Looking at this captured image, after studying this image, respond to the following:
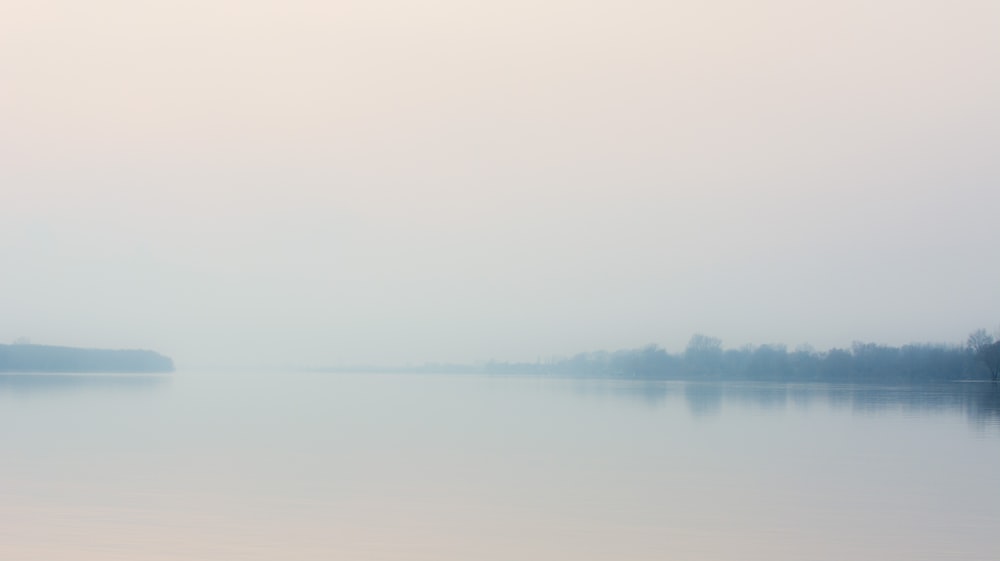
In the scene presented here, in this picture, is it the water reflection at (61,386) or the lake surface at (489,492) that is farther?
the water reflection at (61,386)

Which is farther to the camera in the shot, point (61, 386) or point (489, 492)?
point (61, 386)

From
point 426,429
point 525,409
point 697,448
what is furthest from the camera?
point 525,409

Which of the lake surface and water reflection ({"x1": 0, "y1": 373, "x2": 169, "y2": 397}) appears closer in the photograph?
the lake surface

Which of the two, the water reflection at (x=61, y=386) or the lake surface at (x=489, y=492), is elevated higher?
the lake surface at (x=489, y=492)

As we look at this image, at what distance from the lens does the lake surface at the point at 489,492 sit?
42.9 feet

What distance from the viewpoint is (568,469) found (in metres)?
21.0

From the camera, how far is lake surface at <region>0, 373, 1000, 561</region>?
13062 millimetres

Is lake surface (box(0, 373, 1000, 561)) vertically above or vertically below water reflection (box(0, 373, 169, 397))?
above

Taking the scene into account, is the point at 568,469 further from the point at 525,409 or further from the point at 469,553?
the point at 525,409

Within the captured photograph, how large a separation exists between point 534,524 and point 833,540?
13.8ft

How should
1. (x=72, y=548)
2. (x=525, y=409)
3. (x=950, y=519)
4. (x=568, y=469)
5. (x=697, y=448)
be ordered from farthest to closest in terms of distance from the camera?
1. (x=525, y=409)
2. (x=697, y=448)
3. (x=568, y=469)
4. (x=950, y=519)
5. (x=72, y=548)

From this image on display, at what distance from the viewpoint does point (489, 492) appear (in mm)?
17578

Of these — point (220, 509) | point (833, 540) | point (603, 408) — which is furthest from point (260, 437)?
point (603, 408)

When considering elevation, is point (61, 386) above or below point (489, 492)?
below
